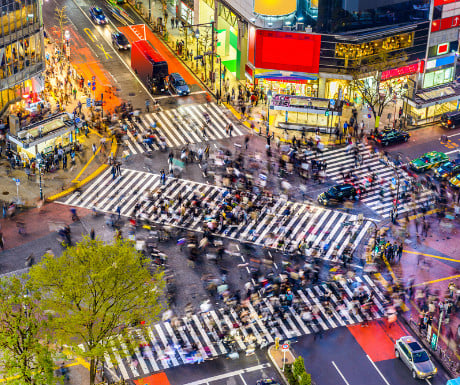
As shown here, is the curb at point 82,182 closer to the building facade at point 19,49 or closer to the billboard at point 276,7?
the building facade at point 19,49

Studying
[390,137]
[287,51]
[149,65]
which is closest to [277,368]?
[390,137]

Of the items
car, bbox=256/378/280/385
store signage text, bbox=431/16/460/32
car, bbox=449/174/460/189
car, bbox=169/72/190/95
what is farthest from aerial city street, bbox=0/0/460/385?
car, bbox=449/174/460/189

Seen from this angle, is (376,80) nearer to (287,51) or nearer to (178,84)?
(287,51)

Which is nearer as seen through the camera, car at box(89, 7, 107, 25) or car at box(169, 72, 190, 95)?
car at box(169, 72, 190, 95)

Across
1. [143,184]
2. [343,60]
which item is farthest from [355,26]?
[143,184]

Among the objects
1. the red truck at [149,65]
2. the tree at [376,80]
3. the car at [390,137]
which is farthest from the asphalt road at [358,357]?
the red truck at [149,65]

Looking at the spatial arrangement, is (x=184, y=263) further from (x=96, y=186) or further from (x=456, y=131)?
(x=456, y=131)

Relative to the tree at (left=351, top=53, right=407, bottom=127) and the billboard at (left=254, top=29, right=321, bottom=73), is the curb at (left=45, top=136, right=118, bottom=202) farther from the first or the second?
the tree at (left=351, top=53, right=407, bottom=127)
